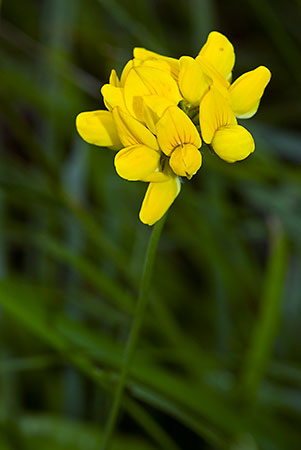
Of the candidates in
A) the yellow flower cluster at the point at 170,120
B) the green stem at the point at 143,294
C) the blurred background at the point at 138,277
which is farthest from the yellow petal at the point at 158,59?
the blurred background at the point at 138,277

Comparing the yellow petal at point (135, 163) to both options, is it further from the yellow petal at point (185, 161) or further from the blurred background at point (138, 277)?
the blurred background at point (138, 277)

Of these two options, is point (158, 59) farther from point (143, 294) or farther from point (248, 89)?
point (143, 294)

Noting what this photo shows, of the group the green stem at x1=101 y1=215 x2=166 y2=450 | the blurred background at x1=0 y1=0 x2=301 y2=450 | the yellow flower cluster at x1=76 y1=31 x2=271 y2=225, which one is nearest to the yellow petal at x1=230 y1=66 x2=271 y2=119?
the yellow flower cluster at x1=76 y1=31 x2=271 y2=225

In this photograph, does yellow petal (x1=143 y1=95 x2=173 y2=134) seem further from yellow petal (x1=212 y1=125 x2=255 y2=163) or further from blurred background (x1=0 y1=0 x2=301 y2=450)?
blurred background (x1=0 y1=0 x2=301 y2=450)

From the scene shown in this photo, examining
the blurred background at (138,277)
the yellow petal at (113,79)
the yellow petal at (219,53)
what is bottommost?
the blurred background at (138,277)

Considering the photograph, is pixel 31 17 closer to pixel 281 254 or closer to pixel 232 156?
pixel 281 254

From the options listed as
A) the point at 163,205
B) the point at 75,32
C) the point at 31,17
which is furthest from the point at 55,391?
the point at 31,17
